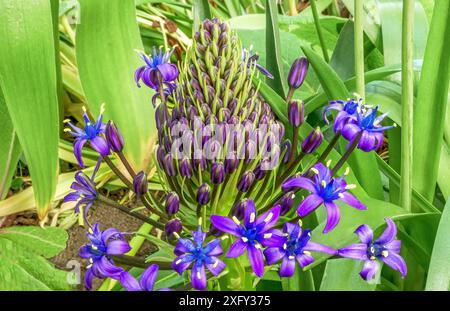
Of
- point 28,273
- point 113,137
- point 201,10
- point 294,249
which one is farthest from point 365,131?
point 28,273

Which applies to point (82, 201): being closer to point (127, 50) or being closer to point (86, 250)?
point (86, 250)

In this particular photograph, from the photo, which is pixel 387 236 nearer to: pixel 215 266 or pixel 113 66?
pixel 215 266

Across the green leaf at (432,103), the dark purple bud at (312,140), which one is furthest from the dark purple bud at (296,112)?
the green leaf at (432,103)

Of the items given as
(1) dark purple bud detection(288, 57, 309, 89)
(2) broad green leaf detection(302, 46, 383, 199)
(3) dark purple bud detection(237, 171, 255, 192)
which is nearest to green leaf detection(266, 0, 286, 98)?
(2) broad green leaf detection(302, 46, 383, 199)

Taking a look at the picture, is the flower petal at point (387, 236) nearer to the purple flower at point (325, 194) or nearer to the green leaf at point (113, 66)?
the purple flower at point (325, 194)

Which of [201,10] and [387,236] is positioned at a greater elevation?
[201,10]
